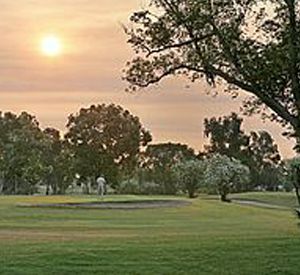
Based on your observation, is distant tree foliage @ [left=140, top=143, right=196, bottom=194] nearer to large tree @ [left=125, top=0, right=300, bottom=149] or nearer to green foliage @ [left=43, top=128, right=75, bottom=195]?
green foliage @ [left=43, top=128, right=75, bottom=195]

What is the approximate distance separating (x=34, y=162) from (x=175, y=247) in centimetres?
8191

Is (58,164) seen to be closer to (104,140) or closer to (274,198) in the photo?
(104,140)

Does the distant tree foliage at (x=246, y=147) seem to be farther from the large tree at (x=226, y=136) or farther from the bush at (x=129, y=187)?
the bush at (x=129, y=187)

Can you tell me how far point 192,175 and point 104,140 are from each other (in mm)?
18219

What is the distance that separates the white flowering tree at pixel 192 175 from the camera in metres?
88.2

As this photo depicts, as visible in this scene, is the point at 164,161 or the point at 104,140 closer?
the point at 104,140

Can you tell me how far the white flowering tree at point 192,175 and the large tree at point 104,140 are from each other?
13.4 meters

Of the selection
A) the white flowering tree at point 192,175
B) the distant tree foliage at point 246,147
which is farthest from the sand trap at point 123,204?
the distant tree foliage at point 246,147

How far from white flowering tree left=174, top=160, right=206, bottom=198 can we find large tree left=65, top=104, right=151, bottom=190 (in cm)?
1342

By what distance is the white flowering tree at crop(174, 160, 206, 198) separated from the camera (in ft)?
289

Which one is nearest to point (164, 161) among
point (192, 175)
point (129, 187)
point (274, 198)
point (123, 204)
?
point (129, 187)

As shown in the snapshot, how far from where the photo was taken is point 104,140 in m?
104

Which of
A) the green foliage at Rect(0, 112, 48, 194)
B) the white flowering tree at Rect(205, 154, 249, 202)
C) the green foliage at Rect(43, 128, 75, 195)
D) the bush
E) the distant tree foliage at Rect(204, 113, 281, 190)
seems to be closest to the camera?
the white flowering tree at Rect(205, 154, 249, 202)

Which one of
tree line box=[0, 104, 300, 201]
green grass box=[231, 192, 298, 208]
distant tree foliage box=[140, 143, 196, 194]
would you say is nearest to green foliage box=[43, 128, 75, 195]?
Answer: tree line box=[0, 104, 300, 201]
